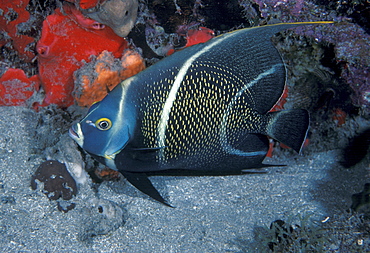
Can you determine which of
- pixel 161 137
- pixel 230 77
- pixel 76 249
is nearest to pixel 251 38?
pixel 230 77

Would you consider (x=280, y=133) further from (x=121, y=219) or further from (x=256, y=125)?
(x=121, y=219)

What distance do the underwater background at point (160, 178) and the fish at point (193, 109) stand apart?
3.87 feet

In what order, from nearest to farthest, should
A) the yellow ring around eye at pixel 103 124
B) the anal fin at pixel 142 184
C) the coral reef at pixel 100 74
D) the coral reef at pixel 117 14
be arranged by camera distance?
1. the yellow ring around eye at pixel 103 124
2. the anal fin at pixel 142 184
3. the coral reef at pixel 117 14
4. the coral reef at pixel 100 74

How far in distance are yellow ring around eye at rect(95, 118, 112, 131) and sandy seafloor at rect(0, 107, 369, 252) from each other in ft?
4.17

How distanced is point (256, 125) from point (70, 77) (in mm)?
2610

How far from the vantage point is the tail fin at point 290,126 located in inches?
68.4

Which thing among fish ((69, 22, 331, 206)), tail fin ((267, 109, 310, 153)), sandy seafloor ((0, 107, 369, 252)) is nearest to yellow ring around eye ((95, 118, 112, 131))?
fish ((69, 22, 331, 206))

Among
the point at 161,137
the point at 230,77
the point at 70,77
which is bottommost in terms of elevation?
the point at 70,77

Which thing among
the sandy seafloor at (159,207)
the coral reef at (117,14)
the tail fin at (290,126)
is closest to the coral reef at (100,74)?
the coral reef at (117,14)

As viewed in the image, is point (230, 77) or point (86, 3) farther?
point (86, 3)

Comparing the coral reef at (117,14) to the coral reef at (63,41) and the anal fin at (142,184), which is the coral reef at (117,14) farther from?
the anal fin at (142,184)

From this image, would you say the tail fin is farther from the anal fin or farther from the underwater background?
the underwater background

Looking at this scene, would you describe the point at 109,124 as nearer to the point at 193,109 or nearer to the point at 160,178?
the point at 193,109

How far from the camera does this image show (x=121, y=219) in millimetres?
2637
